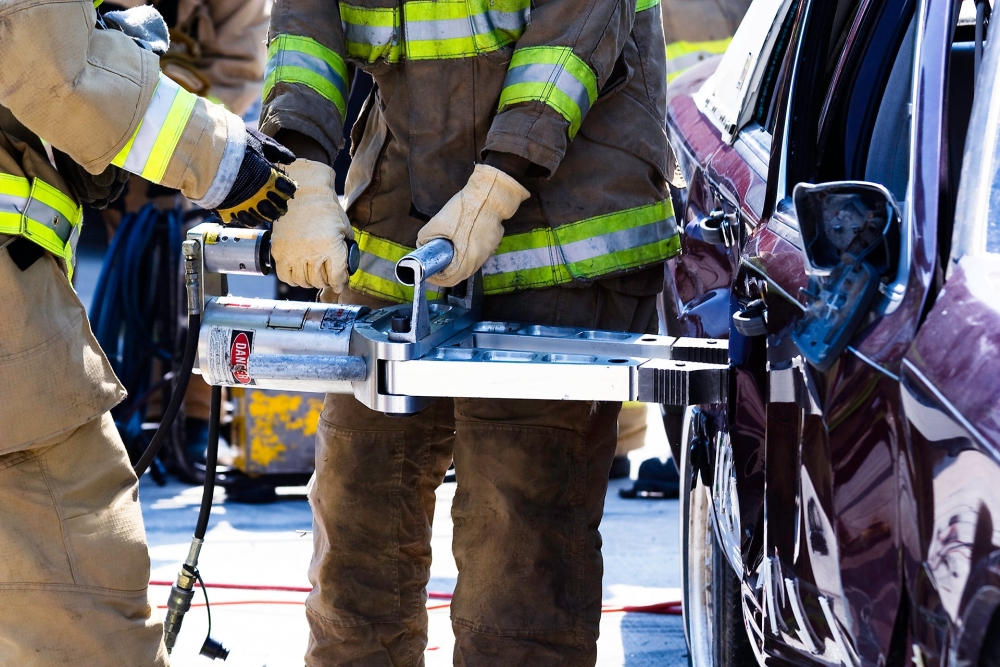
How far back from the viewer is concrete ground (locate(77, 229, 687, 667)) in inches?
130

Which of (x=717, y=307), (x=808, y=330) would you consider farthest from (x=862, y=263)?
(x=717, y=307)

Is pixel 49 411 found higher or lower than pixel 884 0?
lower

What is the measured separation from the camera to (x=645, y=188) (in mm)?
2523

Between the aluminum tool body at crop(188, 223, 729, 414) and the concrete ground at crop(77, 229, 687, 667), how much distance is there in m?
1.24

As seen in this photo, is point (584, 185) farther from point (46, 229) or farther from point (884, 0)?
point (46, 229)

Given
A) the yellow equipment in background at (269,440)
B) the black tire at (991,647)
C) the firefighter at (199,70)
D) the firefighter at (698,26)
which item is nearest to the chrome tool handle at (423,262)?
the black tire at (991,647)

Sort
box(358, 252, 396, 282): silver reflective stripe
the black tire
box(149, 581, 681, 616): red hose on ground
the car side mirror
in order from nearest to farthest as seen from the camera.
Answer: the black tire
the car side mirror
box(358, 252, 396, 282): silver reflective stripe
box(149, 581, 681, 616): red hose on ground

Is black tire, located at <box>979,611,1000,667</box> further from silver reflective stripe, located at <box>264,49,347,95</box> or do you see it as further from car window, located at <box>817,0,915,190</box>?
silver reflective stripe, located at <box>264,49,347,95</box>

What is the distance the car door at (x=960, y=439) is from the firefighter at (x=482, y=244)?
3.39ft

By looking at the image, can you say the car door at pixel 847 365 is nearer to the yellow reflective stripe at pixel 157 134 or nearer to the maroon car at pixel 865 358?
the maroon car at pixel 865 358

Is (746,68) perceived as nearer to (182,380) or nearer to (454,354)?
(454,354)

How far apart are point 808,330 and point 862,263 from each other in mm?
136

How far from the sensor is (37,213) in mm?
2086

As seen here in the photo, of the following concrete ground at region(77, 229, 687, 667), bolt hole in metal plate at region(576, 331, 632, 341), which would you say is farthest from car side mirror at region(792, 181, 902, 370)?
concrete ground at region(77, 229, 687, 667)
